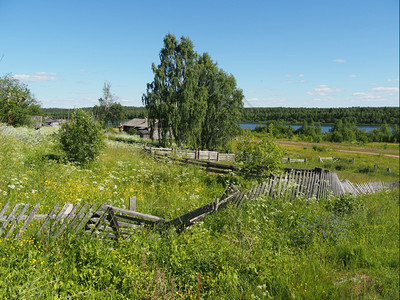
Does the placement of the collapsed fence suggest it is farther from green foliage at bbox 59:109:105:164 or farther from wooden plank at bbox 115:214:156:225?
green foliage at bbox 59:109:105:164

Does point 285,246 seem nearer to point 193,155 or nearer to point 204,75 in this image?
point 193,155

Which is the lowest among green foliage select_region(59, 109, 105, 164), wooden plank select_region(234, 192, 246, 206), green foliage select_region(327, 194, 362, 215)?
green foliage select_region(327, 194, 362, 215)

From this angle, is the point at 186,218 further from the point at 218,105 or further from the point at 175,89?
the point at 218,105

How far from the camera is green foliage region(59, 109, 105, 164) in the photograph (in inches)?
509

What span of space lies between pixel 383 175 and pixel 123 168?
25.2 m

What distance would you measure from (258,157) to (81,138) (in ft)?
27.0

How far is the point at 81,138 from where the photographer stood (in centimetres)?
1304

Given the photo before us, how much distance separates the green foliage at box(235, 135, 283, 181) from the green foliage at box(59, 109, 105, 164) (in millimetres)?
6772

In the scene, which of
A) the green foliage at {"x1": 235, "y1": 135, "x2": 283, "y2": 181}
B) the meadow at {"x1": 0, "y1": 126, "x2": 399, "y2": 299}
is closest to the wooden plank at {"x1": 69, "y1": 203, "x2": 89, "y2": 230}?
the meadow at {"x1": 0, "y1": 126, "x2": 399, "y2": 299}

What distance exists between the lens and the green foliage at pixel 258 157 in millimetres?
11018

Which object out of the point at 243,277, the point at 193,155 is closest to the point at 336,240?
the point at 243,277

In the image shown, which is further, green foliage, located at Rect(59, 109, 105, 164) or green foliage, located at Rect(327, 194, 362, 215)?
green foliage, located at Rect(59, 109, 105, 164)

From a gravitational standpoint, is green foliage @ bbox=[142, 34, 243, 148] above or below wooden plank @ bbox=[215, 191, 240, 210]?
above

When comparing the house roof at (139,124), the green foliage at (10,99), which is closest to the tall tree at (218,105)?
the green foliage at (10,99)
